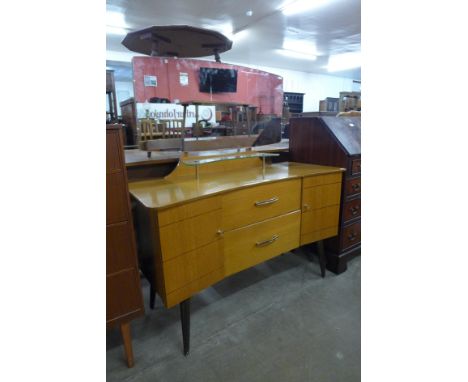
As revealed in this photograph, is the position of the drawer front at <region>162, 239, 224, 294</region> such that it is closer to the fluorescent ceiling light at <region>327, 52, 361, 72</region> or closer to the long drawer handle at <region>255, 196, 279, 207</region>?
the long drawer handle at <region>255, 196, 279, 207</region>

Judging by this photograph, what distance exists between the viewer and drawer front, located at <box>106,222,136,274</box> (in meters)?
1.03

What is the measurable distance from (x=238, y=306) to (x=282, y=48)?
5.47m

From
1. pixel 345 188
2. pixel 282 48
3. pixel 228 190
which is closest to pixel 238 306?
pixel 228 190

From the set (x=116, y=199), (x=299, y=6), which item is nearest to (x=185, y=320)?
(x=116, y=199)

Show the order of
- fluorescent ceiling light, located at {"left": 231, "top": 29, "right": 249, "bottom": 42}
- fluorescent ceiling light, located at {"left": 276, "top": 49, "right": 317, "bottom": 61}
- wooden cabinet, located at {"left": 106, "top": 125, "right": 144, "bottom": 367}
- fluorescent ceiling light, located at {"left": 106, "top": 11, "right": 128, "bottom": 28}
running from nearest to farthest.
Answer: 1. wooden cabinet, located at {"left": 106, "top": 125, "right": 144, "bottom": 367}
2. fluorescent ceiling light, located at {"left": 106, "top": 11, "right": 128, "bottom": 28}
3. fluorescent ceiling light, located at {"left": 231, "top": 29, "right": 249, "bottom": 42}
4. fluorescent ceiling light, located at {"left": 276, "top": 49, "right": 317, "bottom": 61}

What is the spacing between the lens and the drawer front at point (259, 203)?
133 centimetres

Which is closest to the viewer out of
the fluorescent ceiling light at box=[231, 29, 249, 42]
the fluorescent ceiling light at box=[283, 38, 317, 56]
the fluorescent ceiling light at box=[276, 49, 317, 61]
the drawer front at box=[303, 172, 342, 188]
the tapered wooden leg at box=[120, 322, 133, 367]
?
the tapered wooden leg at box=[120, 322, 133, 367]

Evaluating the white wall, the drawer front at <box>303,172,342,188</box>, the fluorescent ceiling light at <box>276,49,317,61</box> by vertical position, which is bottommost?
the drawer front at <box>303,172,342,188</box>

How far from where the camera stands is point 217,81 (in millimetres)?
2381

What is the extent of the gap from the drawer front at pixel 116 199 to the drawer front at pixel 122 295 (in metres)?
0.24

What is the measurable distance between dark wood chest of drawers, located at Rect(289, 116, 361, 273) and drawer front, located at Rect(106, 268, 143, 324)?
1.37 meters

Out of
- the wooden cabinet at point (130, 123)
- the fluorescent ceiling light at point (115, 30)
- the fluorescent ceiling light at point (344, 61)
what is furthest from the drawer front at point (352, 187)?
the fluorescent ceiling light at point (344, 61)

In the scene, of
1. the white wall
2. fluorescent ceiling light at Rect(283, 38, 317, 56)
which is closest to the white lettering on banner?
fluorescent ceiling light at Rect(283, 38, 317, 56)
